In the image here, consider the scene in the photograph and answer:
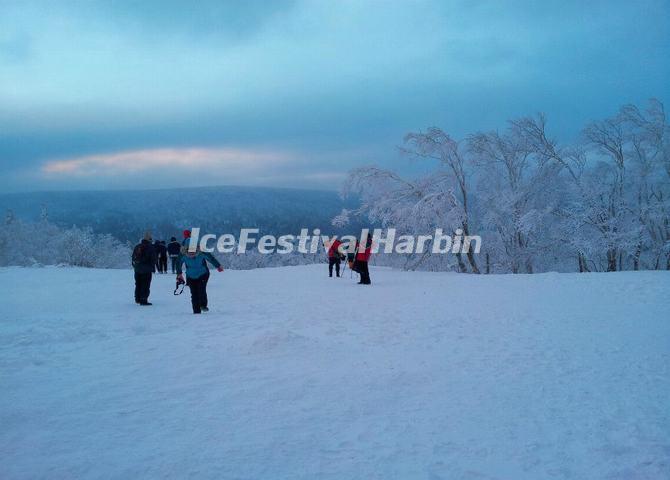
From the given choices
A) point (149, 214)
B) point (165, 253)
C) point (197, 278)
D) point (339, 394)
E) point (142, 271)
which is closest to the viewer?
point (339, 394)

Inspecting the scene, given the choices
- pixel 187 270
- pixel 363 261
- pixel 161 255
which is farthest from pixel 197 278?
pixel 161 255

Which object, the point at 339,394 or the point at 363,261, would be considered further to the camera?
the point at 363,261

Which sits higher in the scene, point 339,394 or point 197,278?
point 197,278

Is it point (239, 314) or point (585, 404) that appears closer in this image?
point (585, 404)

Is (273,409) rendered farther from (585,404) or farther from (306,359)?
(585,404)

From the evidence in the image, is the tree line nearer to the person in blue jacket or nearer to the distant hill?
the person in blue jacket

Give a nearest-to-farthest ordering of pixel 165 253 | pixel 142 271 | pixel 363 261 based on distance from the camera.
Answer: pixel 142 271, pixel 363 261, pixel 165 253

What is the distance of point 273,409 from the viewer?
15.5 ft

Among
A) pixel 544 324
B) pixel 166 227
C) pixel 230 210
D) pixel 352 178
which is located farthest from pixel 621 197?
pixel 230 210

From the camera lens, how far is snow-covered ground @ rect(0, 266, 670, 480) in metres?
3.71

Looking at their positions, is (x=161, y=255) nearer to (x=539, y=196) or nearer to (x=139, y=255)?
(x=139, y=255)

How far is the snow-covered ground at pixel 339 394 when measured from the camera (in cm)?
371

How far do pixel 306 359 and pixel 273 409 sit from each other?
177 centimetres

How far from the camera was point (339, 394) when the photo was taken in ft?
16.9
